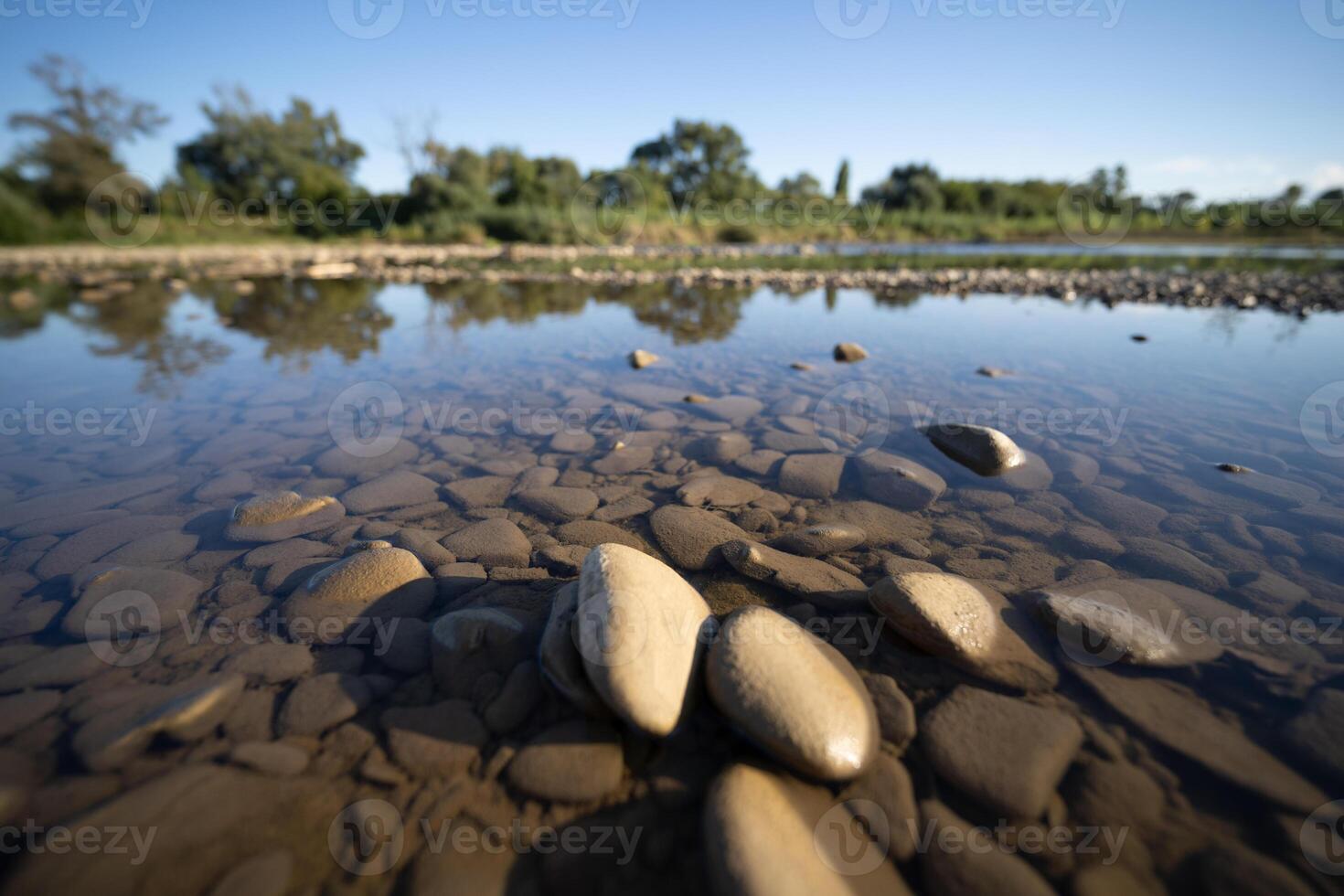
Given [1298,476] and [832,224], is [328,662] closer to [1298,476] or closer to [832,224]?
[1298,476]

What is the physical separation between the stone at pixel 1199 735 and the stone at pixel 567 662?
4.81 ft

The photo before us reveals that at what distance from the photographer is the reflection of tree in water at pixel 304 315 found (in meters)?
6.04

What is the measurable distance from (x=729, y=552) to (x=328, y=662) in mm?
1431

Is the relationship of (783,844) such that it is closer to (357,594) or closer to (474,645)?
(474,645)

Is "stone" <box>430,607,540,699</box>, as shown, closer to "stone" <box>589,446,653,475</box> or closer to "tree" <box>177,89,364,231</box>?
"stone" <box>589,446,653,475</box>

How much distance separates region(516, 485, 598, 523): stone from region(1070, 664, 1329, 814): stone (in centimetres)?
198

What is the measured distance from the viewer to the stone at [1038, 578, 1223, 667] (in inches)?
63.3

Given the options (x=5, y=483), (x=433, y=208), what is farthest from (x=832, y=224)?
(x=5, y=483)

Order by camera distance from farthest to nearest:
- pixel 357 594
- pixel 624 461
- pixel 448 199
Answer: pixel 448 199 → pixel 624 461 → pixel 357 594

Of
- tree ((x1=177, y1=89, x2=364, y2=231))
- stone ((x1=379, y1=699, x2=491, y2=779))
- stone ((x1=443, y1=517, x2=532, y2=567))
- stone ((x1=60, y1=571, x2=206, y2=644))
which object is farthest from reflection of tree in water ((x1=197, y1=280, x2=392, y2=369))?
tree ((x1=177, y1=89, x2=364, y2=231))

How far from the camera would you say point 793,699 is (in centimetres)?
136

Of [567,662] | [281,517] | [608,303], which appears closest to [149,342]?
[608,303]

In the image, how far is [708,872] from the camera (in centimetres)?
110

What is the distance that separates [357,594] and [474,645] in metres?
0.58
